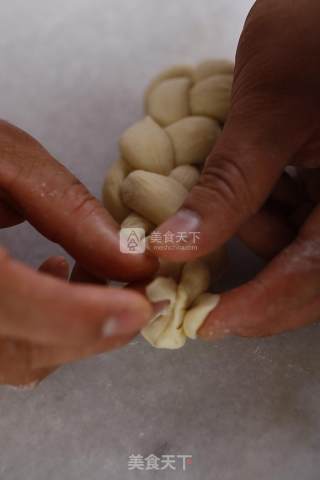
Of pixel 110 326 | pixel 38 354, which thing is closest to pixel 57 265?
pixel 38 354

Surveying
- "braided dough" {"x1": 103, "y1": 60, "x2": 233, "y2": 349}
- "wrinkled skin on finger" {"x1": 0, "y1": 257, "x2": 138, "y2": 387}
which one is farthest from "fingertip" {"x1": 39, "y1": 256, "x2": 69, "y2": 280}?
"braided dough" {"x1": 103, "y1": 60, "x2": 233, "y2": 349}

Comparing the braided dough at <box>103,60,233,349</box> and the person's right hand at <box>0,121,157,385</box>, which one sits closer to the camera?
the person's right hand at <box>0,121,157,385</box>

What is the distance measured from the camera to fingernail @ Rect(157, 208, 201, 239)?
0.71m

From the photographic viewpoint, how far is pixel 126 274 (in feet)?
2.56

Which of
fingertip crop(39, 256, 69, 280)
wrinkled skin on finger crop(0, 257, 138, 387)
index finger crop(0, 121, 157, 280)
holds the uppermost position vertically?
index finger crop(0, 121, 157, 280)

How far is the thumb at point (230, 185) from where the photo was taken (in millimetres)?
716

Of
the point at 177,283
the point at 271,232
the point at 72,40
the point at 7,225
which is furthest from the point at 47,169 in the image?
the point at 72,40

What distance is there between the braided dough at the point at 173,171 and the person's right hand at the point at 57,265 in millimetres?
69

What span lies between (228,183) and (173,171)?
0.21 m

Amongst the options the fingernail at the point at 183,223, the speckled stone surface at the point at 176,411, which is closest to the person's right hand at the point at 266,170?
the fingernail at the point at 183,223

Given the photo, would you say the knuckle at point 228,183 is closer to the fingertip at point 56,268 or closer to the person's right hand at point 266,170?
the person's right hand at point 266,170

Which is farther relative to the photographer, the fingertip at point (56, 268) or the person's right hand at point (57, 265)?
the fingertip at point (56, 268)

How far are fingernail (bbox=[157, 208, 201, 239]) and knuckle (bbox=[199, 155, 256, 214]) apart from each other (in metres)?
0.04

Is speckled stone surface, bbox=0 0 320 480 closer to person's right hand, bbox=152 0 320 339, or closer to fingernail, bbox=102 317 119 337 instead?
person's right hand, bbox=152 0 320 339
